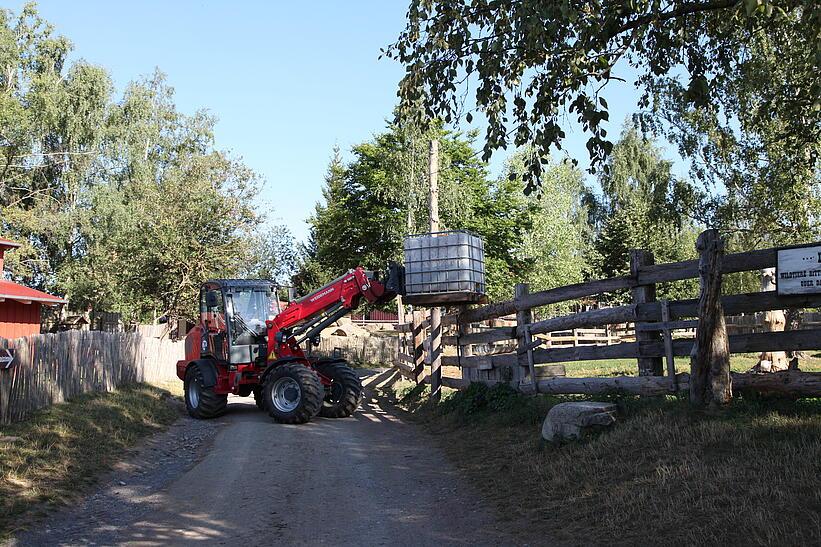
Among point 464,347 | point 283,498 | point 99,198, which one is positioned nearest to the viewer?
point 283,498

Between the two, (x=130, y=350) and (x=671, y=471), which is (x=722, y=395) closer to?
(x=671, y=471)

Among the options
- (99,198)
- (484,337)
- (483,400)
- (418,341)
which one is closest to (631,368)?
(418,341)

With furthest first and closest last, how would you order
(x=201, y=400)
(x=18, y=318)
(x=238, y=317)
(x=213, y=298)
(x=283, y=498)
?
(x=18, y=318) → (x=238, y=317) → (x=213, y=298) → (x=201, y=400) → (x=283, y=498)

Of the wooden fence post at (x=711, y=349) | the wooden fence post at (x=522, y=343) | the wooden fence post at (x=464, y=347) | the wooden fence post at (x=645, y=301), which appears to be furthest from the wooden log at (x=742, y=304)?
the wooden fence post at (x=464, y=347)

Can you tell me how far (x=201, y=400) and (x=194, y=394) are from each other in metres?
0.74

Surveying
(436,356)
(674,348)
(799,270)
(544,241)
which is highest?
(544,241)

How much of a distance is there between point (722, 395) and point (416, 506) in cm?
327

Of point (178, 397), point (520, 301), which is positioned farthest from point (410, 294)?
point (178, 397)

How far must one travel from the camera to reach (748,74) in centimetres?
1235

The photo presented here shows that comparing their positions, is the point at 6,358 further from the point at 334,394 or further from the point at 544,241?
the point at 544,241

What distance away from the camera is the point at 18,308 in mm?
30016

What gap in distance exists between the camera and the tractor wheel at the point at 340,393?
46.3 ft

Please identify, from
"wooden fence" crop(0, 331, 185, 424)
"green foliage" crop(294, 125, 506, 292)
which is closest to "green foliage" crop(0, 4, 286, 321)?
"green foliage" crop(294, 125, 506, 292)

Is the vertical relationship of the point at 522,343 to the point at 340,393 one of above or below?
above
